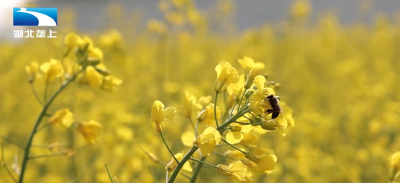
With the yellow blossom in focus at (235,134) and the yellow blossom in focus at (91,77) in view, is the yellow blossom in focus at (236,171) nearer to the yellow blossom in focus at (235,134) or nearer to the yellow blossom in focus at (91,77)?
the yellow blossom in focus at (235,134)

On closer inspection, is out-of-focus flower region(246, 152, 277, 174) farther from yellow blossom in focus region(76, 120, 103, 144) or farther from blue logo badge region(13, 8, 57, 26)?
blue logo badge region(13, 8, 57, 26)

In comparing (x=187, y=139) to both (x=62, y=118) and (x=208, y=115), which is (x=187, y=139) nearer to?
(x=208, y=115)

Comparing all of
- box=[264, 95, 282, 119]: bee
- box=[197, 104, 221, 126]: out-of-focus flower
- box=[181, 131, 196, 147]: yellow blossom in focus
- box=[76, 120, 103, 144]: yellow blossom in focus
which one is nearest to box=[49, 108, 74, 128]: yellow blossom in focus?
box=[76, 120, 103, 144]: yellow blossom in focus

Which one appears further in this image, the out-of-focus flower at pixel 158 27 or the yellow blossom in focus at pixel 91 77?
the out-of-focus flower at pixel 158 27

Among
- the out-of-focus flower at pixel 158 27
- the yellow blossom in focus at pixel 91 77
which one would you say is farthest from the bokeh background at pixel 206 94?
the yellow blossom in focus at pixel 91 77

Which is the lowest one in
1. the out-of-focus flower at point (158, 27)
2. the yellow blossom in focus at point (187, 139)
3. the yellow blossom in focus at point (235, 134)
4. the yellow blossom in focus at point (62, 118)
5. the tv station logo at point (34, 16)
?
the yellow blossom in focus at point (235, 134)

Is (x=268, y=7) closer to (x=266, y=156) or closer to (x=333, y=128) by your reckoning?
(x=333, y=128)
